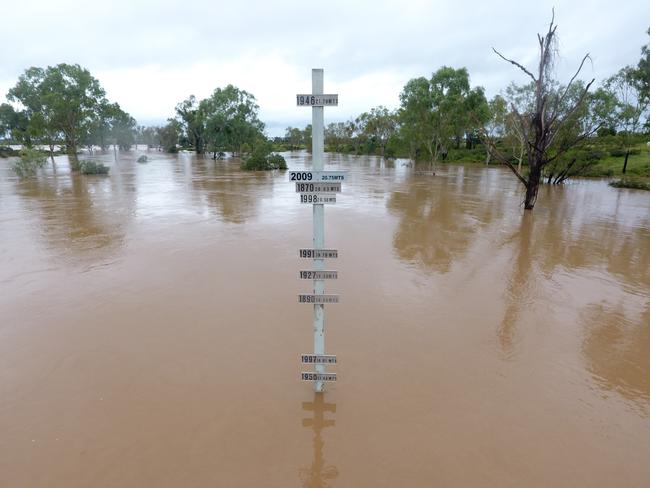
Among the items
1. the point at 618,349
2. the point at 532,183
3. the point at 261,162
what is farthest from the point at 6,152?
the point at 618,349

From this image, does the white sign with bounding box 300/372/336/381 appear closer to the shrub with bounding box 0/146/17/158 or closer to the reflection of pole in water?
the reflection of pole in water

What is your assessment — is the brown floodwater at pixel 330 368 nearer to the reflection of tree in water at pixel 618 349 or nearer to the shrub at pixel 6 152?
the reflection of tree in water at pixel 618 349

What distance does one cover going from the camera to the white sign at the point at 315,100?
3158 mm

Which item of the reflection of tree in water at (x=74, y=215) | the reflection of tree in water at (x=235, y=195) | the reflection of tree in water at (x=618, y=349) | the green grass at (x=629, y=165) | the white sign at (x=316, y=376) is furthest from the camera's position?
the green grass at (x=629, y=165)

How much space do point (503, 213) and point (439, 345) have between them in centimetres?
1168

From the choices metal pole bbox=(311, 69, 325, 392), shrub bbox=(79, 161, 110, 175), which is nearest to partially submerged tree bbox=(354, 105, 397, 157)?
shrub bbox=(79, 161, 110, 175)

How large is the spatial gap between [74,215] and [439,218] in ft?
43.4

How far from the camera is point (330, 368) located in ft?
14.7

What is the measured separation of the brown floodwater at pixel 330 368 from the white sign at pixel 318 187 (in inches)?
88.4

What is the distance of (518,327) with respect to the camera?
17.9ft

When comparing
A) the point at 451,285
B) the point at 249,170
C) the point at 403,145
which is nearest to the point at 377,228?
the point at 451,285

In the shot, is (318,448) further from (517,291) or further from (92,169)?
(92,169)

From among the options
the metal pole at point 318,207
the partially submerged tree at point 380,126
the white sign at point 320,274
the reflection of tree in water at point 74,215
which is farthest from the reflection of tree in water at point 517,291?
the partially submerged tree at point 380,126

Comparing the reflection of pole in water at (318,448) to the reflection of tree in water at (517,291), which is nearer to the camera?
the reflection of pole in water at (318,448)
